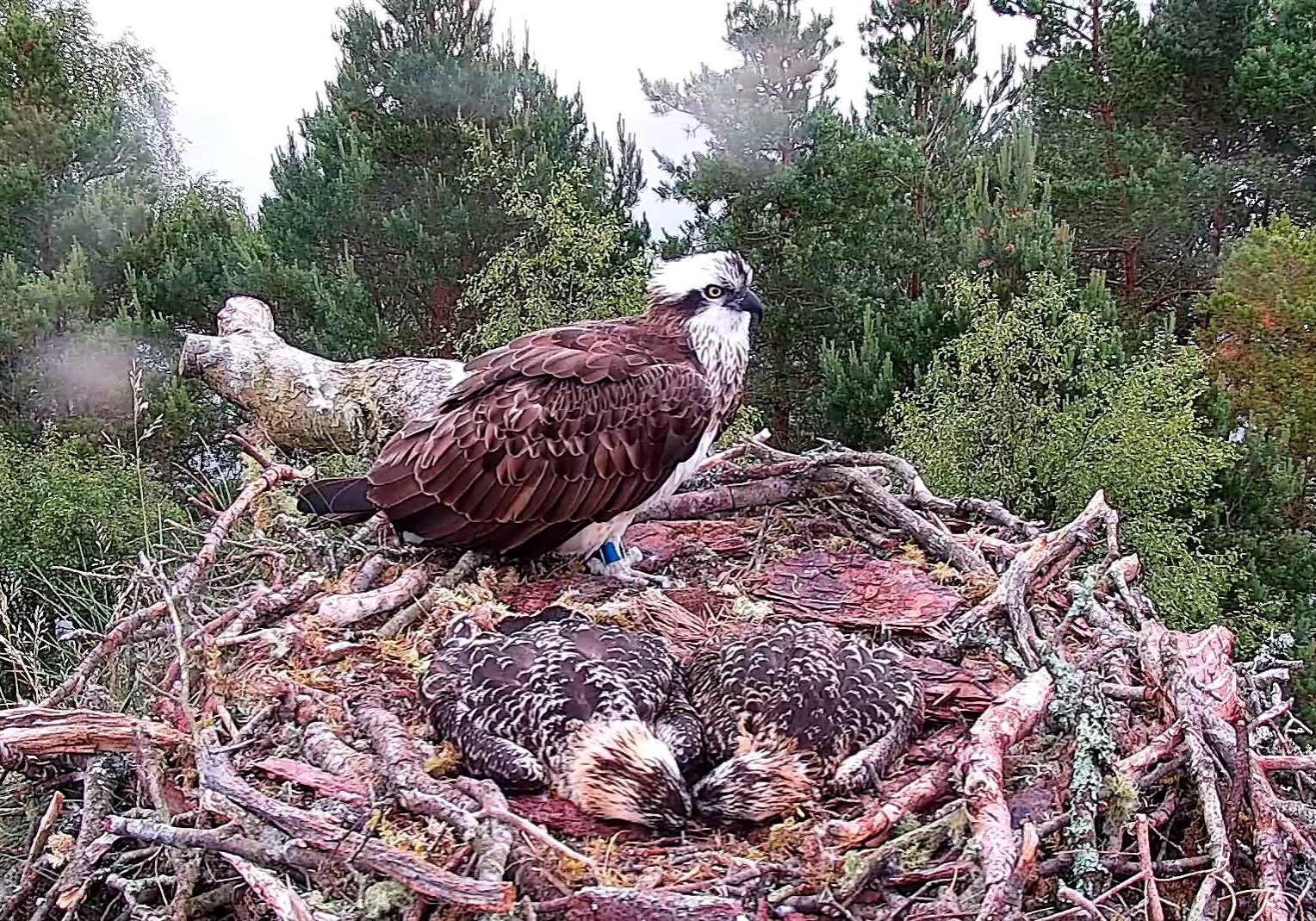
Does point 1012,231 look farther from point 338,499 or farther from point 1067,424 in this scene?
point 338,499

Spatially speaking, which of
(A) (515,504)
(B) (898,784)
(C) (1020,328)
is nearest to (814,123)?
(C) (1020,328)

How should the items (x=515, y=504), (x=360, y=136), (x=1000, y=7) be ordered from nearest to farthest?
(x=515, y=504), (x=360, y=136), (x=1000, y=7)

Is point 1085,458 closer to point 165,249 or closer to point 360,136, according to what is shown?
point 360,136

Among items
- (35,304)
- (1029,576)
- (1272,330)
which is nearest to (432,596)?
(1029,576)

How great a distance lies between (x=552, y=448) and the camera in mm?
4062

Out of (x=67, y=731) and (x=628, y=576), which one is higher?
(x=628, y=576)

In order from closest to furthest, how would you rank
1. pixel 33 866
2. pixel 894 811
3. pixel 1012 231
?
pixel 894 811 → pixel 33 866 → pixel 1012 231

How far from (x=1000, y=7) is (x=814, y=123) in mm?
5180

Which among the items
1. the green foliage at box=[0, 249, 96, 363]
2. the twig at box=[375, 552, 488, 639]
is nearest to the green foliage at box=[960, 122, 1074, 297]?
the twig at box=[375, 552, 488, 639]

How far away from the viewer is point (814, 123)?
13.0 m

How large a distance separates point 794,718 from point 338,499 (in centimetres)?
201

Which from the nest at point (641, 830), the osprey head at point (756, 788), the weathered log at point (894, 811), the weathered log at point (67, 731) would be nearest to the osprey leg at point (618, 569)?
the nest at point (641, 830)

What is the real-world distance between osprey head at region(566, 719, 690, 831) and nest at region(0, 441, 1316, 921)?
7 cm

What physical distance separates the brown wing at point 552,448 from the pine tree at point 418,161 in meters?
9.39
